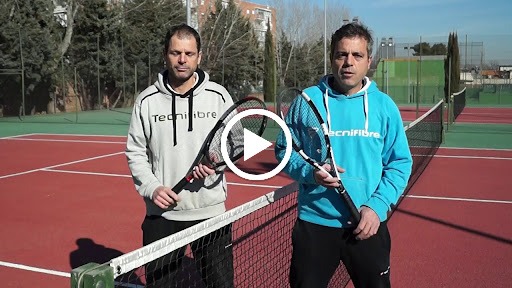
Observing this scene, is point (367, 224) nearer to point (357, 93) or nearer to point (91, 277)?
point (357, 93)

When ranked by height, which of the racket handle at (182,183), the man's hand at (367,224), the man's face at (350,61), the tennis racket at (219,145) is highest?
the man's face at (350,61)

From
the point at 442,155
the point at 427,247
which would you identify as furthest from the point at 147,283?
the point at 442,155

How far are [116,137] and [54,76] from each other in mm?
13168

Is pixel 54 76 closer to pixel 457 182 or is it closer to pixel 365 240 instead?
pixel 457 182

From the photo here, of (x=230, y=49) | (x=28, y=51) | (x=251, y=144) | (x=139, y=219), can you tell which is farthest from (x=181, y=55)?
(x=230, y=49)

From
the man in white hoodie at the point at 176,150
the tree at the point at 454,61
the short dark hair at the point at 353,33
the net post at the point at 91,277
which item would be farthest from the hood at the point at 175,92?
the tree at the point at 454,61

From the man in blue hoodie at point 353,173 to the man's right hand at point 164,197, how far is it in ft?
1.90

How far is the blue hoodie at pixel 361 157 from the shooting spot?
2328 millimetres

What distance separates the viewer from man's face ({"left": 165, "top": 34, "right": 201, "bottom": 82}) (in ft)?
8.68

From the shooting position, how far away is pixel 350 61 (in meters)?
2.28

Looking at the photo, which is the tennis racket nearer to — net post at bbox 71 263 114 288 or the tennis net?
the tennis net

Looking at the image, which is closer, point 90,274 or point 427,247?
point 90,274

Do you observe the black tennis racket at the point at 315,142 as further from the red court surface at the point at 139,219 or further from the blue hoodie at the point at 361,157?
the red court surface at the point at 139,219

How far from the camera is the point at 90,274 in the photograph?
1586 millimetres
